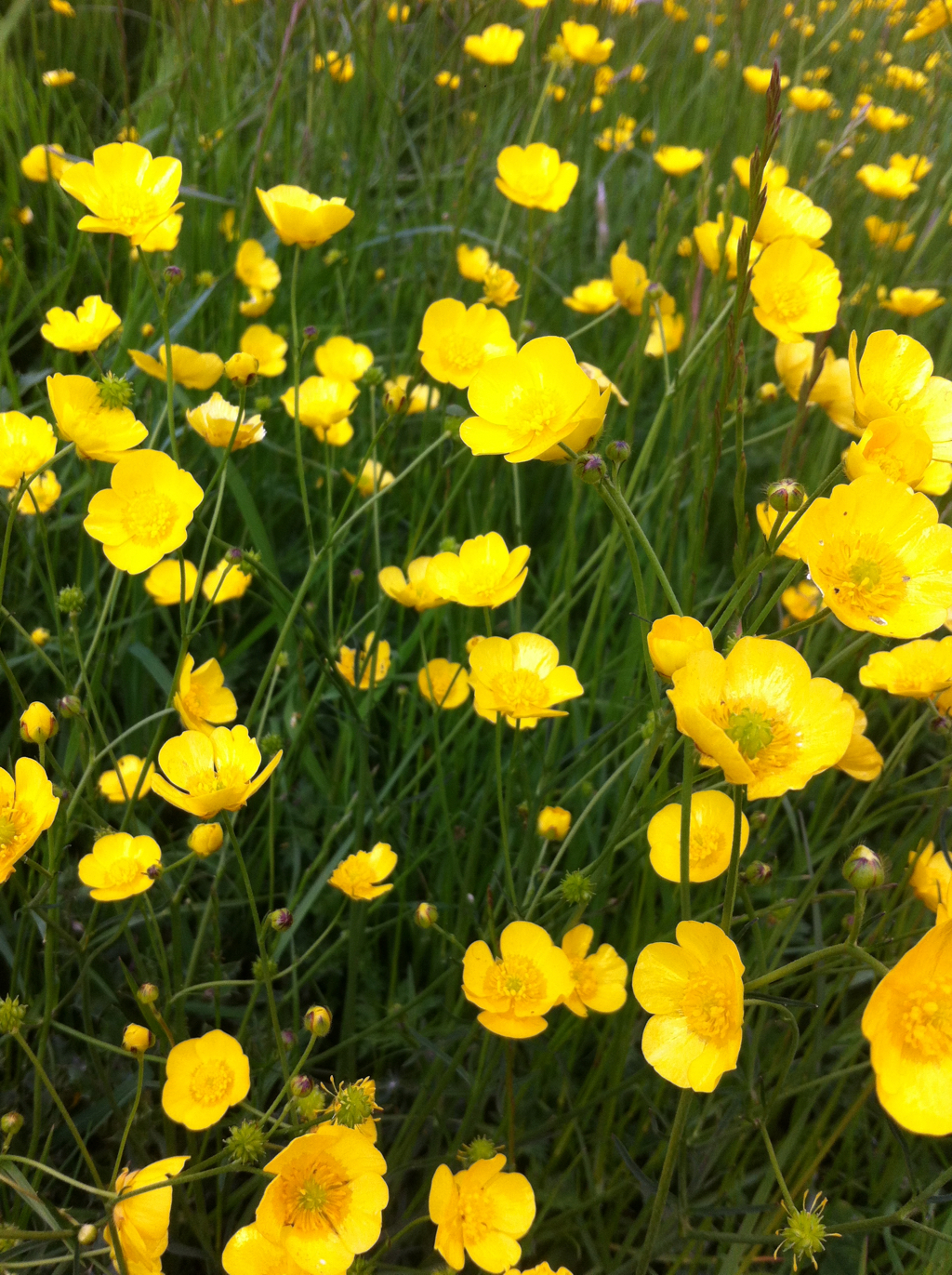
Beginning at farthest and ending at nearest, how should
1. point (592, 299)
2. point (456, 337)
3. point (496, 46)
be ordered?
point (496, 46)
point (592, 299)
point (456, 337)

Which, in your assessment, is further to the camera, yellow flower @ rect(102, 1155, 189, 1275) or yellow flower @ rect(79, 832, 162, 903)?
A: yellow flower @ rect(79, 832, 162, 903)

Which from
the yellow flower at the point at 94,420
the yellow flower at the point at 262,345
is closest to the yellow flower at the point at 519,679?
the yellow flower at the point at 94,420

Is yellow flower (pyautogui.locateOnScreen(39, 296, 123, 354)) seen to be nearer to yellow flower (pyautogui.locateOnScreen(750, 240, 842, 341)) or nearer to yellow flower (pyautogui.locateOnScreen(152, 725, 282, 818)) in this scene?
yellow flower (pyautogui.locateOnScreen(152, 725, 282, 818))

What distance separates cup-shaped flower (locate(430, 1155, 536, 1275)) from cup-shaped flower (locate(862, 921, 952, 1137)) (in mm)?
469

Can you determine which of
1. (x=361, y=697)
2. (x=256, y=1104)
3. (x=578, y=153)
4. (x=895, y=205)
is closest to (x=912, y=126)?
(x=895, y=205)

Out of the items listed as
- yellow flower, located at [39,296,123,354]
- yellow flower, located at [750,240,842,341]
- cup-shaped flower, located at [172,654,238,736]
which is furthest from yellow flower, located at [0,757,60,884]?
yellow flower, located at [750,240,842,341]

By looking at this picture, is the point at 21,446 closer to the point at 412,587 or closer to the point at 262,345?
the point at 412,587

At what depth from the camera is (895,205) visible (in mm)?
3623

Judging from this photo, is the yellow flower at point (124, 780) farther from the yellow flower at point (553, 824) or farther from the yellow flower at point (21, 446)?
the yellow flower at point (553, 824)

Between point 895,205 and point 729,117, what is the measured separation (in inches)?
30.0

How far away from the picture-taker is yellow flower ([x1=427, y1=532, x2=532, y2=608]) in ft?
4.07

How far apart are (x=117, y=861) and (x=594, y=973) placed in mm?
599

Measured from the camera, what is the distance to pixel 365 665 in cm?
137

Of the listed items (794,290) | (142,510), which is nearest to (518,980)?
(142,510)
